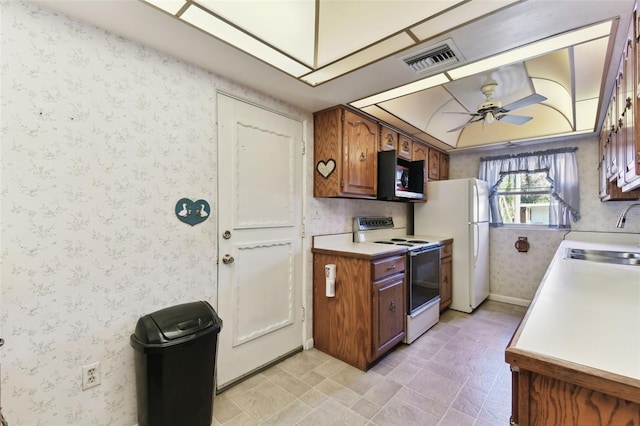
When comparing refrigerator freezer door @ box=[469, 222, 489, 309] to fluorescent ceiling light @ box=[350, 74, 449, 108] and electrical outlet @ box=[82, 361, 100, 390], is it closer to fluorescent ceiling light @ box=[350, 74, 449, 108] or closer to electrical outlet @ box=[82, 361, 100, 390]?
fluorescent ceiling light @ box=[350, 74, 449, 108]

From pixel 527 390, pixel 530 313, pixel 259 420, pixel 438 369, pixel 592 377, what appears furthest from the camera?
pixel 438 369

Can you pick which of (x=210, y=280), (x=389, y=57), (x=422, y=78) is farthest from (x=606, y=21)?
(x=210, y=280)

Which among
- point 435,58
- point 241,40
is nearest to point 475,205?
point 435,58

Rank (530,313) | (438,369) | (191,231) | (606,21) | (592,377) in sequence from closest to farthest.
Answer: (592,377) < (530,313) < (606,21) < (191,231) < (438,369)

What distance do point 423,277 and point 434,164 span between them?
1.97 metres

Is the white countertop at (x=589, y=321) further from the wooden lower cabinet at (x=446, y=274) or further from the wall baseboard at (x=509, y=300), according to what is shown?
the wall baseboard at (x=509, y=300)

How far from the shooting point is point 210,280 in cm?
196

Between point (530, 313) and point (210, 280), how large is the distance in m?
1.82

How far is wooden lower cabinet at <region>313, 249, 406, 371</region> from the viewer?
230 cm

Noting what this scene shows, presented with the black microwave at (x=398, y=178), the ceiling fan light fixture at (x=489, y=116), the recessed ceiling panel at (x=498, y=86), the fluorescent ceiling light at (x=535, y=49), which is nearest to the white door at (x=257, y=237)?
the black microwave at (x=398, y=178)

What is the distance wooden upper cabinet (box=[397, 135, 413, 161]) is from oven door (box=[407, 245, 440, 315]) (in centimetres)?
118

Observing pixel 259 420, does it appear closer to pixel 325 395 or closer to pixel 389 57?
pixel 325 395

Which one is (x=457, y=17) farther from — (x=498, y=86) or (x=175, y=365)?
(x=175, y=365)

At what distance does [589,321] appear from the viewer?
98cm
